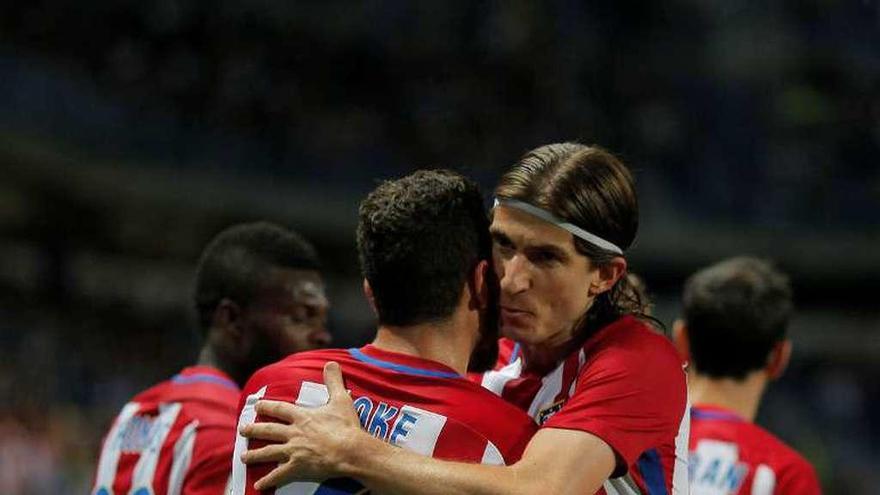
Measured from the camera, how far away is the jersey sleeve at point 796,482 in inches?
153

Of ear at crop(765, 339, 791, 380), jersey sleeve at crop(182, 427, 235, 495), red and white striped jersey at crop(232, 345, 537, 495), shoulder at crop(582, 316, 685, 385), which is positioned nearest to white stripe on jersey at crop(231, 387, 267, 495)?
red and white striped jersey at crop(232, 345, 537, 495)

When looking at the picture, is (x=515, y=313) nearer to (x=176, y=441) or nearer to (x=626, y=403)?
(x=626, y=403)

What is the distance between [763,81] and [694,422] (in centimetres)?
1284

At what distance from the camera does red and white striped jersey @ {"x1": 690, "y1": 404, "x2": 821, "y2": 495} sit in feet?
12.8

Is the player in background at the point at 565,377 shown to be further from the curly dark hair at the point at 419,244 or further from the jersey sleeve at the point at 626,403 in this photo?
the curly dark hair at the point at 419,244

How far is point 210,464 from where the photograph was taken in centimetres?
357

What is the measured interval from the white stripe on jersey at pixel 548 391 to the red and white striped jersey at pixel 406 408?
0.21 m

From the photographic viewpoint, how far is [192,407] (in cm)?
374

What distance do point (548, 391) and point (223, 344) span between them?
4.42 ft

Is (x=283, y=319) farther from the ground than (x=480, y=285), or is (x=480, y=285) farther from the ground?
(x=480, y=285)

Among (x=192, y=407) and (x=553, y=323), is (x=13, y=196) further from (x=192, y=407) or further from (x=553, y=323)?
(x=553, y=323)

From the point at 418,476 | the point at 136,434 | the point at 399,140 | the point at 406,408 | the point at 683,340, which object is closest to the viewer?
the point at 418,476

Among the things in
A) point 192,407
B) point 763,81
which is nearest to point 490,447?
point 192,407

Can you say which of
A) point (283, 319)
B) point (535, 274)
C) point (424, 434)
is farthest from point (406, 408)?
point (283, 319)
